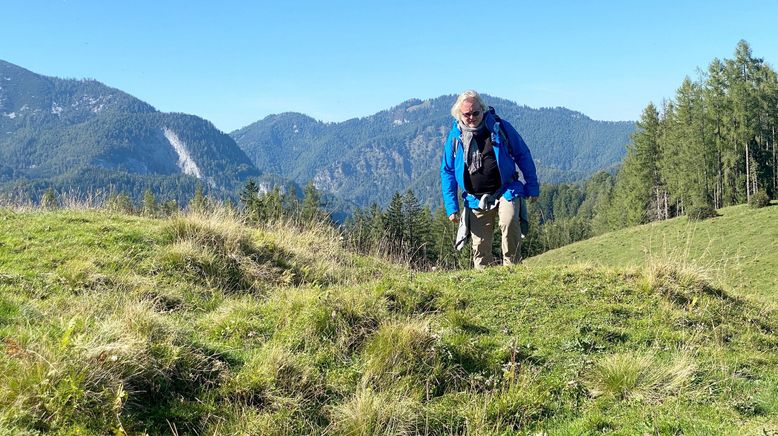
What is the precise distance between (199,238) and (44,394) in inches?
187

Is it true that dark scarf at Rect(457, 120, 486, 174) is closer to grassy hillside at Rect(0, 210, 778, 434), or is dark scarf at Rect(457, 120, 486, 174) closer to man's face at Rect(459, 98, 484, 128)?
man's face at Rect(459, 98, 484, 128)

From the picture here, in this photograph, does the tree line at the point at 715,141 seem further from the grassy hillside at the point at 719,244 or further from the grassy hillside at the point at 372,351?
the grassy hillside at the point at 372,351

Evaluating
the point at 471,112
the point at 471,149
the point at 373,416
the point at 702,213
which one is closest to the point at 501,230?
the point at 471,149

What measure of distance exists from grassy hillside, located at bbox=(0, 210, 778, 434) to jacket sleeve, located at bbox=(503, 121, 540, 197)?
3.70 ft

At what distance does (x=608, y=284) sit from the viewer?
650cm

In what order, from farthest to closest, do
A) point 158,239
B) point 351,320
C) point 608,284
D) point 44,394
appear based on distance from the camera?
point 158,239 < point 608,284 < point 351,320 < point 44,394

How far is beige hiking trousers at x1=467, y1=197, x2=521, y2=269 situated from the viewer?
22.8 ft

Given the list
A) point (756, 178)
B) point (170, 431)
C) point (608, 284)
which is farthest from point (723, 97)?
point (170, 431)

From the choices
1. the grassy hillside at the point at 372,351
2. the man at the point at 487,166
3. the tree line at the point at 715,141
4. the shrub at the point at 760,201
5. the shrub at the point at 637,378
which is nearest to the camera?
→ the grassy hillside at the point at 372,351

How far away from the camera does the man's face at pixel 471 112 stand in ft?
22.2

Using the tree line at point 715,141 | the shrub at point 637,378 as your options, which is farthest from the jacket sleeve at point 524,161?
the tree line at point 715,141

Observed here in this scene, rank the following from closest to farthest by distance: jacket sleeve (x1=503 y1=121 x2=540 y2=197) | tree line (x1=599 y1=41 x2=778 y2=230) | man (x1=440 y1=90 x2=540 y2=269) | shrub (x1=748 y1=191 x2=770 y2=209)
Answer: man (x1=440 y1=90 x2=540 y2=269), jacket sleeve (x1=503 y1=121 x2=540 y2=197), shrub (x1=748 y1=191 x2=770 y2=209), tree line (x1=599 y1=41 x2=778 y2=230)

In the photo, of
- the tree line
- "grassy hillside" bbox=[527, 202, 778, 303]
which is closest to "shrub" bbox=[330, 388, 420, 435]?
"grassy hillside" bbox=[527, 202, 778, 303]

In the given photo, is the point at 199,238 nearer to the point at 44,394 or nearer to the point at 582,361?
the point at 44,394
